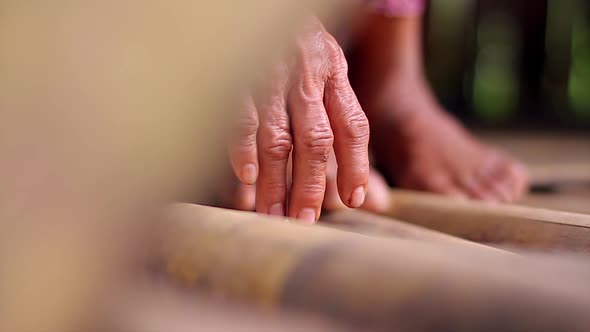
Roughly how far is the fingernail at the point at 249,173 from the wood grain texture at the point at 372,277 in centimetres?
7

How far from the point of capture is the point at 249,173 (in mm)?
398

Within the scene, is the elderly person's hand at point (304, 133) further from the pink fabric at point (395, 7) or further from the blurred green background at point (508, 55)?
the blurred green background at point (508, 55)

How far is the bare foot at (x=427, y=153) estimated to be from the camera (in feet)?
2.98

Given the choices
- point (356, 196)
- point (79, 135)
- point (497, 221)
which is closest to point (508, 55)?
point (497, 221)

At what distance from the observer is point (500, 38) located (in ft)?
6.80

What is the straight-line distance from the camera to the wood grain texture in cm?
22

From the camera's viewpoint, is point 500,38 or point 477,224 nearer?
point 477,224

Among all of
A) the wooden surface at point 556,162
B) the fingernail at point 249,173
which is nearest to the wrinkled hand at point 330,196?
the fingernail at point 249,173

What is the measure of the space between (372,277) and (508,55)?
1.93m

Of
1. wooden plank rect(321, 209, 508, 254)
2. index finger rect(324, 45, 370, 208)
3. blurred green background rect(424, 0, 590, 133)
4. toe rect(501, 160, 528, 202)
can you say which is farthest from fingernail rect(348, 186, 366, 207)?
blurred green background rect(424, 0, 590, 133)

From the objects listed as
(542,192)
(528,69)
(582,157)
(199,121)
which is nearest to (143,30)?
(199,121)

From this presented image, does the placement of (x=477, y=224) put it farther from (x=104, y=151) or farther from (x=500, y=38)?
(x=500, y=38)

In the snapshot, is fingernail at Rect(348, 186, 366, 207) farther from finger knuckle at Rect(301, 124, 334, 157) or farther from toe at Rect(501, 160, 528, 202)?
toe at Rect(501, 160, 528, 202)

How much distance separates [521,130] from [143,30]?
1.40m
